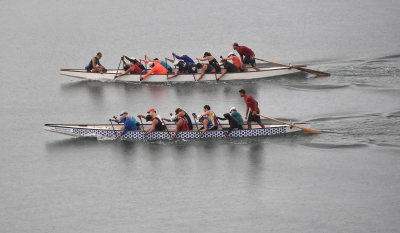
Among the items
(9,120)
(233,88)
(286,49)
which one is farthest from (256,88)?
(9,120)

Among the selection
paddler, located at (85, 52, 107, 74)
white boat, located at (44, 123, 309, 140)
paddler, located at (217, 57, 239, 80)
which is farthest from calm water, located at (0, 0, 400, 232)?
paddler, located at (85, 52, 107, 74)

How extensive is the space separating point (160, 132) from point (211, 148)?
7.41ft

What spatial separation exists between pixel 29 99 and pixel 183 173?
1355 centimetres

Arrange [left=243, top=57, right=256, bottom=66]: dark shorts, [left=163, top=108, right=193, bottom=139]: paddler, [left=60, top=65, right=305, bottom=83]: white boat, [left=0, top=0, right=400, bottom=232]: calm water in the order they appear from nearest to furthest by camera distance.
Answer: [left=0, top=0, right=400, bottom=232]: calm water → [left=163, top=108, right=193, bottom=139]: paddler → [left=60, top=65, right=305, bottom=83]: white boat → [left=243, top=57, right=256, bottom=66]: dark shorts

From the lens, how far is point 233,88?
119 feet

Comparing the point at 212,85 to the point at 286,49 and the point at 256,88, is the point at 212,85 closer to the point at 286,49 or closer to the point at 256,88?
the point at 256,88

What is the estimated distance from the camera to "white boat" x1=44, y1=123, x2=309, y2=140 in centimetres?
2822

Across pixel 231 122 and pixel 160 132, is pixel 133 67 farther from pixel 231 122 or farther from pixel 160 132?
A: pixel 231 122

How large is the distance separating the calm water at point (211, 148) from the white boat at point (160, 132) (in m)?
0.36

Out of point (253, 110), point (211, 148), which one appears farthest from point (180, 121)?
point (253, 110)

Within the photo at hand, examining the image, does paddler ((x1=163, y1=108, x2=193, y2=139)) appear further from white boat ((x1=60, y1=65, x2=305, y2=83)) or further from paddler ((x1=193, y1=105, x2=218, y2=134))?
white boat ((x1=60, y1=65, x2=305, y2=83))

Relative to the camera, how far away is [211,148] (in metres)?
27.6

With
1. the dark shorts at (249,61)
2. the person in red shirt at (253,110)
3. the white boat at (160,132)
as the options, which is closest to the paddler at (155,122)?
the white boat at (160,132)

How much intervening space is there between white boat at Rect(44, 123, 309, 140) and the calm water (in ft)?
1.17
